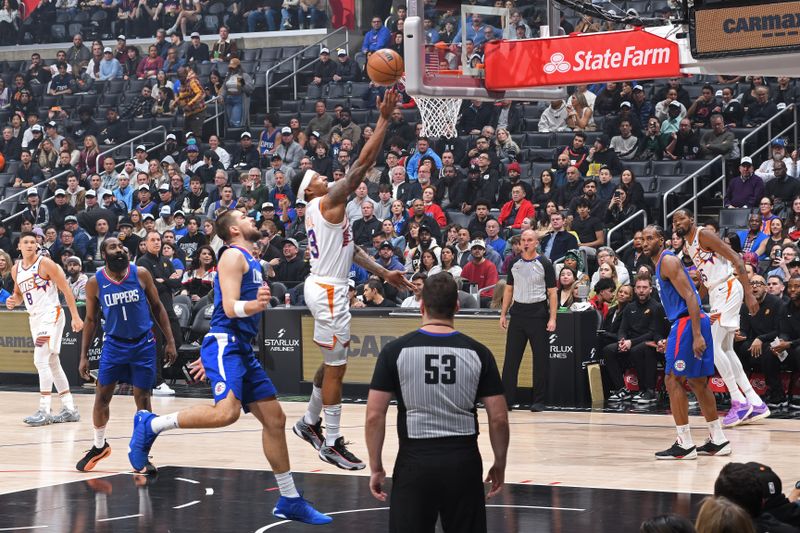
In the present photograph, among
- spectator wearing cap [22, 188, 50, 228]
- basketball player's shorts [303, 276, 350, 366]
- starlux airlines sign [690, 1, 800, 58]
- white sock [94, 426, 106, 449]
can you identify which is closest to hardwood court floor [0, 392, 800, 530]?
white sock [94, 426, 106, 449]

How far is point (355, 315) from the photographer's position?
50.8ft

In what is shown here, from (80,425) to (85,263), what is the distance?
7.62 meters

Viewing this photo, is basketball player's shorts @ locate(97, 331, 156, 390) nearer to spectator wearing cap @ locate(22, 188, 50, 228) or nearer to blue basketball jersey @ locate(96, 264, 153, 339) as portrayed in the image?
blue basketball jersey @ locate(96, 264, 153, 339)

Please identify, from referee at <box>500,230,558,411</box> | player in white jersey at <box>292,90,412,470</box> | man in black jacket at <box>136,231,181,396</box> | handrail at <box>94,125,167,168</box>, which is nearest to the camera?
player in white jersey at <box>292,90,412,470</box>

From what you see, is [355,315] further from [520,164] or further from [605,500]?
[605,500]

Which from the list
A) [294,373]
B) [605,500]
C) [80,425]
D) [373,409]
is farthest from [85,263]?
[373,409]

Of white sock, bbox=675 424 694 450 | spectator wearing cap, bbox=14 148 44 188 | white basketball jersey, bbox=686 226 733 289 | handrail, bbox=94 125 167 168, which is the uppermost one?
handrail, bbox=94 125 167 168

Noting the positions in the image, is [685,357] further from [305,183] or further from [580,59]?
[305,183]

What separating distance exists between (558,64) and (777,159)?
21.0 ft

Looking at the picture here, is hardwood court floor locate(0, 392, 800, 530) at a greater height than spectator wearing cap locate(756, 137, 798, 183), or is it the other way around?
spectator wearing cap locate(756, 137, 798, 183)

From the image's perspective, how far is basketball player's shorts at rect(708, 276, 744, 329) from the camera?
40.7ft

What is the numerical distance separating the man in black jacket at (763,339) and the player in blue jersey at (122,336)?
A: 6485 mm

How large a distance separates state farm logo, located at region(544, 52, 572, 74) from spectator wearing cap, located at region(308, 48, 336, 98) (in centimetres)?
1321

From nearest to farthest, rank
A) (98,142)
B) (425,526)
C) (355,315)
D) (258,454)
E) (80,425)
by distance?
(425,526) → (258,454) → (80,425) → (355,315) → (98,142)
